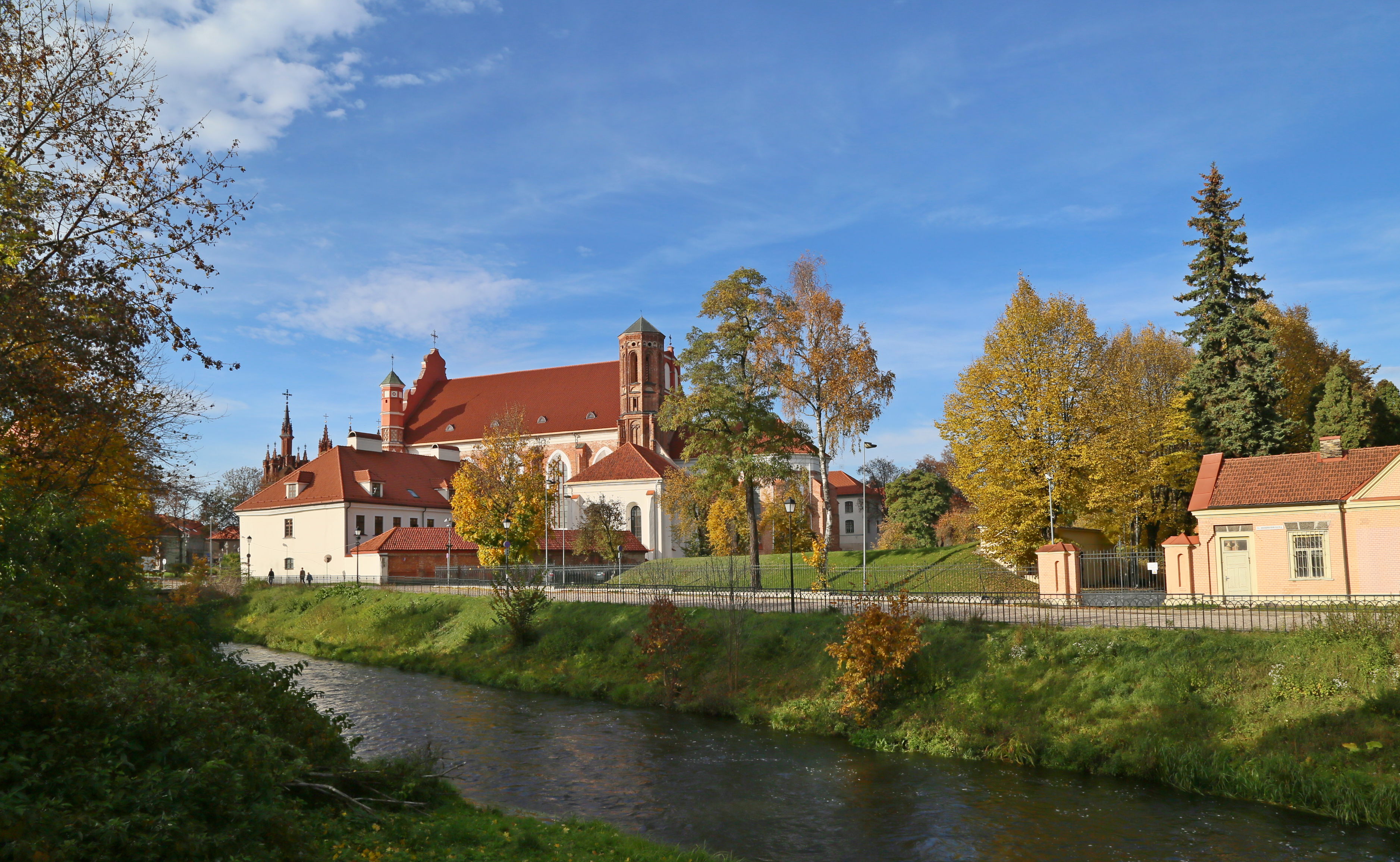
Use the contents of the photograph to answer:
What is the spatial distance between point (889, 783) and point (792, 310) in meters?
24.4

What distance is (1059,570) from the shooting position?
991 inches

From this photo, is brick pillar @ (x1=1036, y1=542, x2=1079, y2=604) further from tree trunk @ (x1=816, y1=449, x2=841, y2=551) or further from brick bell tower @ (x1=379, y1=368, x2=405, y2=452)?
brick bell tower @ (x1=379, y1=368, x2=405, y2=452)

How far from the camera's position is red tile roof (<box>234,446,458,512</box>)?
61781 mm

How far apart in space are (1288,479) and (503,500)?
112 feet

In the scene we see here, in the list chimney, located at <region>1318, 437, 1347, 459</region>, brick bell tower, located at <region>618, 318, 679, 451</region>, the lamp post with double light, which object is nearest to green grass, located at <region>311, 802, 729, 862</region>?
chimney, located at <region>1318, 437, 1347, 459</region>

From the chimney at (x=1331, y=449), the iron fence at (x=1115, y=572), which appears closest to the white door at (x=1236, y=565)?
the iron fence at (x=1115, y=572)

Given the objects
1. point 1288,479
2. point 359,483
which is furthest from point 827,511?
point 359,483

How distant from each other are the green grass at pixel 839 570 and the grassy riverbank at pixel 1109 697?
711cm

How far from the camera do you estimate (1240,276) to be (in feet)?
117

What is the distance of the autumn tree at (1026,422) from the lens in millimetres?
32062

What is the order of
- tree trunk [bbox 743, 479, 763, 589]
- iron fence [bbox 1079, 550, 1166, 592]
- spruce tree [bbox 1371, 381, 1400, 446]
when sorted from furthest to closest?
spruce tree [bbox 1371, 381, 1400, 446]
tree trunk [bbox 743, 479, 763, 589]
iron fence [bbox 1079, 550, 1166, 592]

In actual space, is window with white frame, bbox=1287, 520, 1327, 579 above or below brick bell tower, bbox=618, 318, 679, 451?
below

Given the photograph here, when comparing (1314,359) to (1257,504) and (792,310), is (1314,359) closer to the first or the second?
(1257,504)

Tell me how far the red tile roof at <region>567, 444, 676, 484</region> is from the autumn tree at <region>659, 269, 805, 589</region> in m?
23.6
